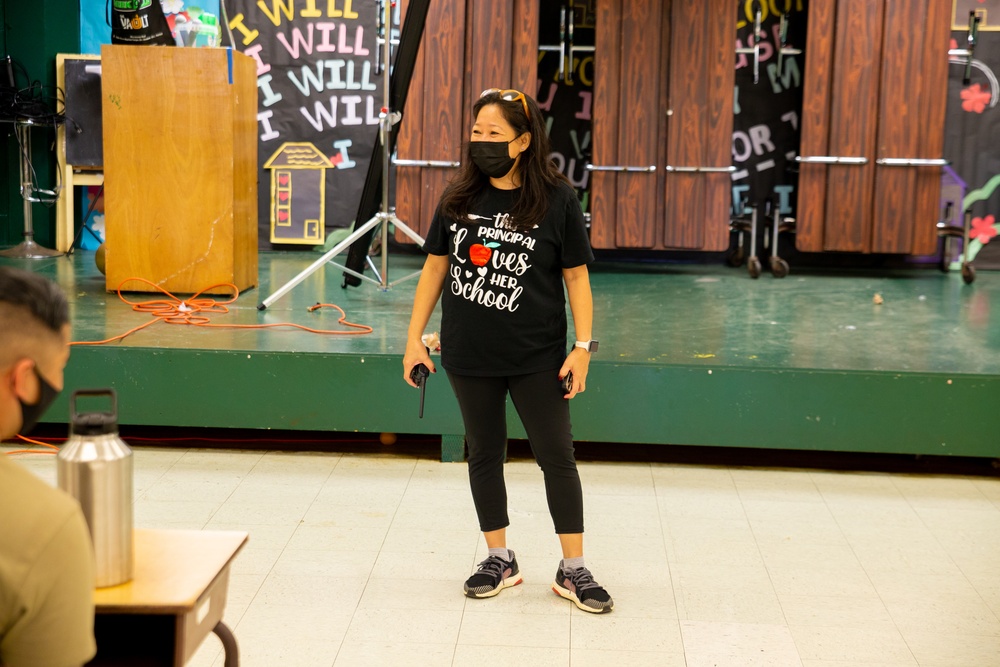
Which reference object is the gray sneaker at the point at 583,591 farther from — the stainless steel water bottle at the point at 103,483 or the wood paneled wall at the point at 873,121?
the wood paneled wall at the point at 873,121

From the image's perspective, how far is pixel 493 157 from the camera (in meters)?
2.53

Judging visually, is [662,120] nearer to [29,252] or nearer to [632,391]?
[632,391]

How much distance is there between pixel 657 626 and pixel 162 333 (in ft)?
7.46

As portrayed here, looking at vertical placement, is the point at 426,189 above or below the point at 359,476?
above

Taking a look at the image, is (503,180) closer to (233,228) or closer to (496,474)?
(496,474)

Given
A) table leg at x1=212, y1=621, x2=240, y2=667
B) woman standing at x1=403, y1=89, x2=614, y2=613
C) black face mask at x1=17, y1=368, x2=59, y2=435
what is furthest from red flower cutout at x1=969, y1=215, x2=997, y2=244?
black face mask at x1=17, y1=368, x2=59, y2=435

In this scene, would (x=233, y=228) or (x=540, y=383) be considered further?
(x=233, y=228)

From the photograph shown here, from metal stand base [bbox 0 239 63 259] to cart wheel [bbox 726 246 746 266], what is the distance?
4034mm

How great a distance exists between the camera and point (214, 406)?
385 centimetres

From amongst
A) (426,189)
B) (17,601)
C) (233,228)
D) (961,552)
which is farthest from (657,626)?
(426,189)

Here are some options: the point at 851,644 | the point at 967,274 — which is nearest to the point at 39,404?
the point at 851,644

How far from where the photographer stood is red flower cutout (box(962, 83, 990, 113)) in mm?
6723

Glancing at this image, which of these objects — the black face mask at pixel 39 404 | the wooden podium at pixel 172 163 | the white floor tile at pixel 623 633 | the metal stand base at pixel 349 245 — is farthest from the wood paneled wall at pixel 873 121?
the black face mask at pixel 39 404

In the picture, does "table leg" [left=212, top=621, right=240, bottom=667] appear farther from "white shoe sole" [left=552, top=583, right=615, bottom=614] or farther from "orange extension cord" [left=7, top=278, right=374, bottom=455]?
"orange extension cord" [left=7, top=278, right=374, bottom=455]
